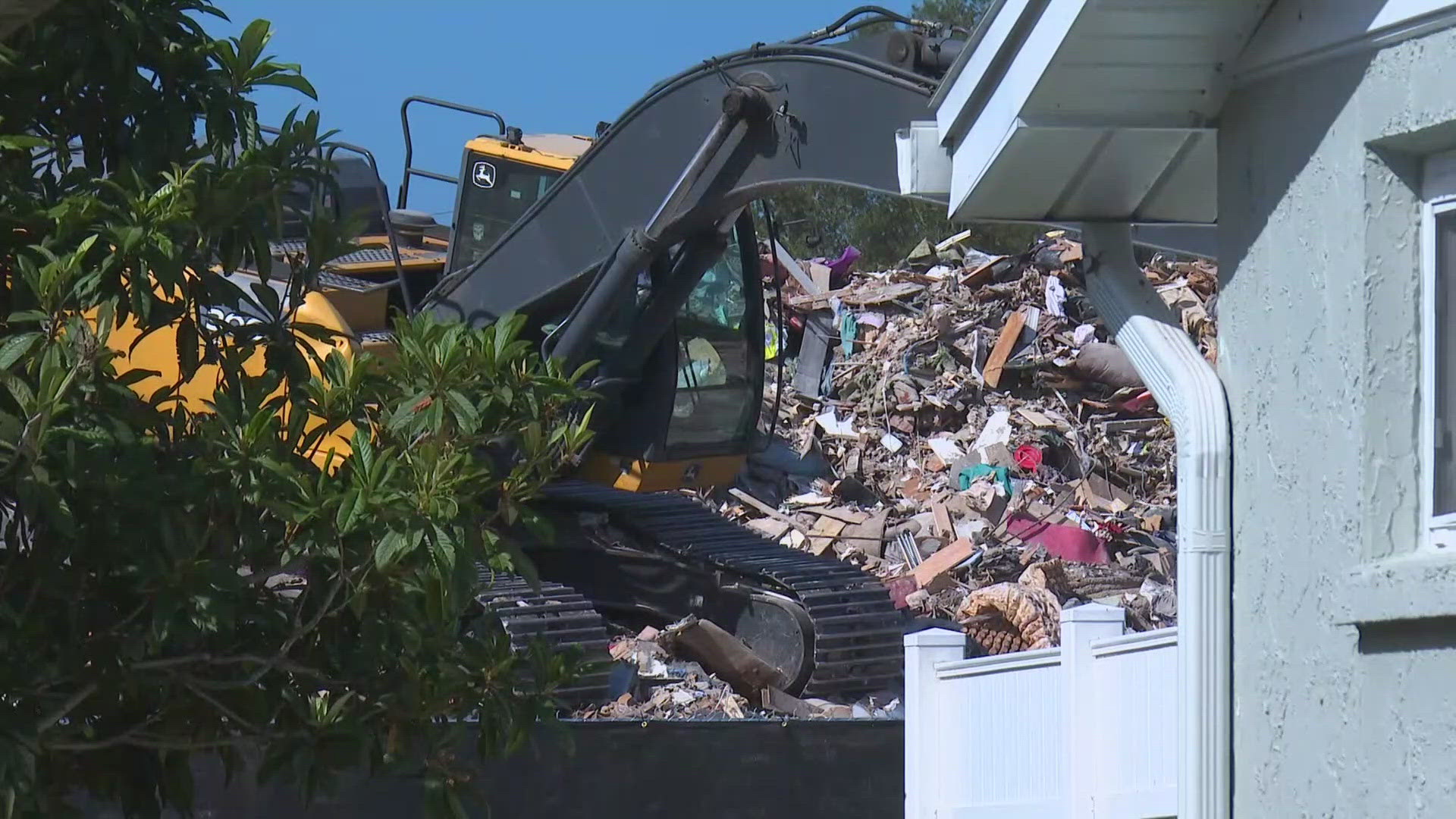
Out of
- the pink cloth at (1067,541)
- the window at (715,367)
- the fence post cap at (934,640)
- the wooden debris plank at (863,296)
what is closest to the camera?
the fence post cap at (934,640)

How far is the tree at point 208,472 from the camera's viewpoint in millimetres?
4605

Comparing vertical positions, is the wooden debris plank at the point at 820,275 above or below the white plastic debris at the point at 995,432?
above

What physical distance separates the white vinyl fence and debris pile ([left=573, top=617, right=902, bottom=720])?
439cm

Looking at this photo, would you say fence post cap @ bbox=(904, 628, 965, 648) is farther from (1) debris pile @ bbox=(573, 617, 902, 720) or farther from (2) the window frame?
(2) the window frame

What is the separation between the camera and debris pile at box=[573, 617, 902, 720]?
1330 cm

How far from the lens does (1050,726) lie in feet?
25.9

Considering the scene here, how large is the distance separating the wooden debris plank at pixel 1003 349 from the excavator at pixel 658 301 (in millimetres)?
6254

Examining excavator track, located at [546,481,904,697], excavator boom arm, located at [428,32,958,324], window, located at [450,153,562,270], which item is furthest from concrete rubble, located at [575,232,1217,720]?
window, located at [450,153,562,270]

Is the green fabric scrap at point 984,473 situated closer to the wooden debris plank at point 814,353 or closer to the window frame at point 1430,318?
the wooden debris plank at point 814,353

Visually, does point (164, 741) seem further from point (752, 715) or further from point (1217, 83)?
point (752, 715)

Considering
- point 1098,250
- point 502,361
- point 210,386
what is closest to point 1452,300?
point 1098,250

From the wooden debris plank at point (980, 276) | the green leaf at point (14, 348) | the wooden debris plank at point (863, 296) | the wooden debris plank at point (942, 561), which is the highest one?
the wooden debris plank at point (980, 276)

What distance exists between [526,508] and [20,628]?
132 cm

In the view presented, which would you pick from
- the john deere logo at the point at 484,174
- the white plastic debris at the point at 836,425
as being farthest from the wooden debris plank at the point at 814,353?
the john deere logo at the point at 484,174
